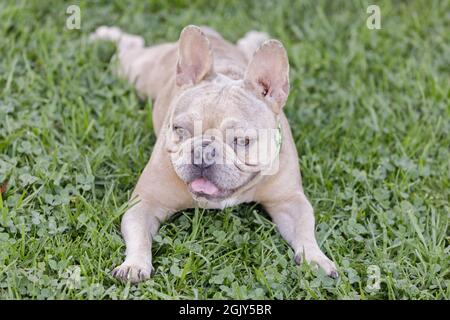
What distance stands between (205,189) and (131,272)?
0.54 m

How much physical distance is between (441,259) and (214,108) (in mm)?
1365

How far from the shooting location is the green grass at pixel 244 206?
3.80 meters

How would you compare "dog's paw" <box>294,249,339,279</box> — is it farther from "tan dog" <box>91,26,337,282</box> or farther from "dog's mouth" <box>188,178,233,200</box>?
"dog's mouth" <box>188,178,233,200</box>

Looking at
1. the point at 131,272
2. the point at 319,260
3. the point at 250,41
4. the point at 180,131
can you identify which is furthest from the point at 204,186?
the point at 250,41

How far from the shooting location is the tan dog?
3.85 m

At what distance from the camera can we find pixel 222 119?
A: 3.88 meters

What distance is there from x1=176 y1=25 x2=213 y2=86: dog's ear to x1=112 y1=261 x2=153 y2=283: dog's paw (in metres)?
1.07

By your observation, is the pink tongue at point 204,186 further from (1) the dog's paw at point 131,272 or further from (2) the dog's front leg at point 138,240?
(1) the dog's paw at point 131,272

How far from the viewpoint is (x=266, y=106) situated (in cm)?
410

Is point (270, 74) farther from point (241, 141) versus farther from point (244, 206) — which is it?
point (244, 206)

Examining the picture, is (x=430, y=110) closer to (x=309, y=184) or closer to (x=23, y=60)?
(x=309, y=184)

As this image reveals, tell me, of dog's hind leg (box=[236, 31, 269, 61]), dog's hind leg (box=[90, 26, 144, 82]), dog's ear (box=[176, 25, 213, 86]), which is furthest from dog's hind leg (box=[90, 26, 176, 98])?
dog's ear (box=[176, 25, 213, 86])

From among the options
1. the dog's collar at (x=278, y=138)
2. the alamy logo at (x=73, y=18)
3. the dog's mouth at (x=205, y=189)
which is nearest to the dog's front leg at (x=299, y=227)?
the dog's collar at (x=278, y=138)
